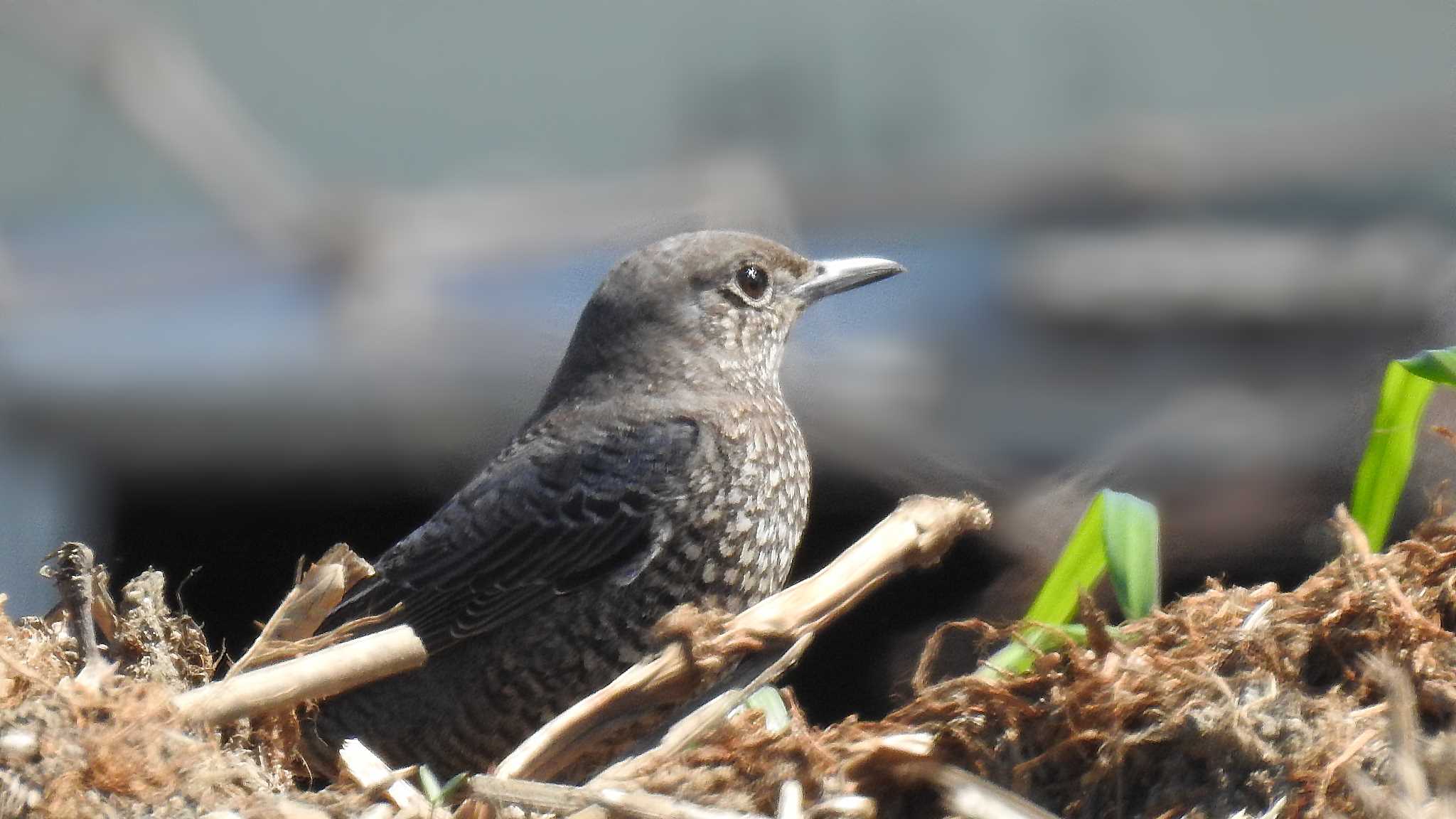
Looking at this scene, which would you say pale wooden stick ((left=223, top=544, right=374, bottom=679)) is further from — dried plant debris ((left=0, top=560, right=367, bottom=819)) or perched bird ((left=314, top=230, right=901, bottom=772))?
perched bird ((left=314, top=230, right=901, bottom=772))

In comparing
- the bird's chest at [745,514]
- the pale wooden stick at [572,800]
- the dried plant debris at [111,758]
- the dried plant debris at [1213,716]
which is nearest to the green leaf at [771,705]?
the bird's chest at [745,514]

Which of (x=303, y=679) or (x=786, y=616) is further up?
(x=303, y=679)

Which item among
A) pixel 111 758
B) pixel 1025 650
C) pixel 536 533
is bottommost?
pixel 1025 650

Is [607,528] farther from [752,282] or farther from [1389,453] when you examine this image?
[1389,453]

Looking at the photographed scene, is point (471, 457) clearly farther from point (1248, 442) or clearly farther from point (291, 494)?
point (1248, 442)

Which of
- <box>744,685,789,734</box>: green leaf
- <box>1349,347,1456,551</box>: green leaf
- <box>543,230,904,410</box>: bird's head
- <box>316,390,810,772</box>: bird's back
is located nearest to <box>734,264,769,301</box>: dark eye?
<box>543,230,904,410</box>: bird's head

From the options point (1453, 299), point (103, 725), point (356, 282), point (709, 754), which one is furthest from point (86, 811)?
point (1453, 299)

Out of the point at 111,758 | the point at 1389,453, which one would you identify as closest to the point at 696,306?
the point at 1389,453
